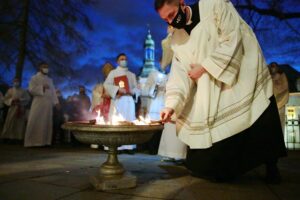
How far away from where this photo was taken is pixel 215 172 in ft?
10.6

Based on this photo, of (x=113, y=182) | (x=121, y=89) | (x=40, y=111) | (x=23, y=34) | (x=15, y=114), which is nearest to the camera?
(x=113, y=182)

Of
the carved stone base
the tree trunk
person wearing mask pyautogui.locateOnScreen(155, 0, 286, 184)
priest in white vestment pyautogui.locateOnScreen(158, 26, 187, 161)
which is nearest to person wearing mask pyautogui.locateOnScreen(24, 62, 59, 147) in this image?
priest in white vestment pyautogui.locateOnScreen(158, 26, 187, 161)

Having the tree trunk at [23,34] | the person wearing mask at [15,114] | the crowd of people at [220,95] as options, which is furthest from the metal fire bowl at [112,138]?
the tree trunk at [23,34]

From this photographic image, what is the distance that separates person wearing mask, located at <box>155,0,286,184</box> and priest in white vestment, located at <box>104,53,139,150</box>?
13.6ft

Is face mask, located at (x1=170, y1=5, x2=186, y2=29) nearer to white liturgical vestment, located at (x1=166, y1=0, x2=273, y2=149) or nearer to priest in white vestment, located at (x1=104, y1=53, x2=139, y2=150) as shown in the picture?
white liturgical vestment, located at (x1=166, y1=0, x2=273, y2=149)

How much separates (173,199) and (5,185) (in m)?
1.76

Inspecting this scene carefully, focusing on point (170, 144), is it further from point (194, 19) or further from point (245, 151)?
point (194, 19)

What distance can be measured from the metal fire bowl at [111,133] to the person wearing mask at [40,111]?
20.2 ft

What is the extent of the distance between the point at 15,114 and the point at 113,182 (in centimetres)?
821

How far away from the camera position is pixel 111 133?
9.66 feet

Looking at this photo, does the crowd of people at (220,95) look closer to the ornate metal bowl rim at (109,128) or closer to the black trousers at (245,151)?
the black trousers at (245,151)

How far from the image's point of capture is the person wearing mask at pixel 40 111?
874 centimetres

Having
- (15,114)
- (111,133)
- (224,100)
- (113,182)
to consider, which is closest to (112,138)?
(111,133)

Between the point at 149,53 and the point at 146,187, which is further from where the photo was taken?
the point at 149,53
